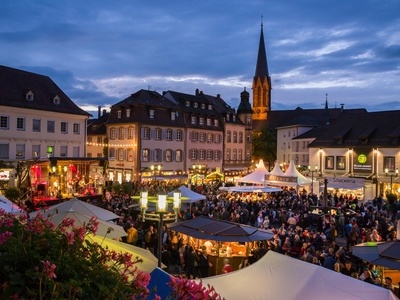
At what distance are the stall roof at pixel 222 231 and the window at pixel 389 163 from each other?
27.4 meters

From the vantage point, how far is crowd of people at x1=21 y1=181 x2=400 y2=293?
1469 centimetres

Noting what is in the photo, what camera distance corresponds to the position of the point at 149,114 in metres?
48.6

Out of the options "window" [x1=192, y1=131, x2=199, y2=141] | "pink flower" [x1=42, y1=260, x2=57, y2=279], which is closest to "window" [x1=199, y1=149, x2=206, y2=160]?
"window" [x1=192, y1=131, x2=199, y2=141]

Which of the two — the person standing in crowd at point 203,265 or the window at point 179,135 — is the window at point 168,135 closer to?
the window at point 179,135

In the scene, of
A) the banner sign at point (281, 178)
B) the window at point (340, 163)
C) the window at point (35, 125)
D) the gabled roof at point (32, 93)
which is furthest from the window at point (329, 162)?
the window at point (35, 125)

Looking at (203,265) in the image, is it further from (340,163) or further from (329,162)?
(329,162)

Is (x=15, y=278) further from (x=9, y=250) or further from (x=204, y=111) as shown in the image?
(x=204, y=111)

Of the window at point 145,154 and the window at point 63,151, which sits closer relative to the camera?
the window at point 63,151

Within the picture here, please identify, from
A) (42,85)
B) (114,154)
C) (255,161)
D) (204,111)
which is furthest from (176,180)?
(255,161)

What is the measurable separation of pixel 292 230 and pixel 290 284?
11.9 metres

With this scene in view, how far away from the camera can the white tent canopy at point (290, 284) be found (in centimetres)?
736

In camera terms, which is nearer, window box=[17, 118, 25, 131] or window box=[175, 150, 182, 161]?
window box=[17, 118, 25, 131]

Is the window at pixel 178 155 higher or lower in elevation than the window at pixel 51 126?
lower

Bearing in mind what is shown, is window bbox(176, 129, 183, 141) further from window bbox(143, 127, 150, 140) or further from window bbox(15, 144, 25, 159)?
window bbox(15, 144, 25, 159)
